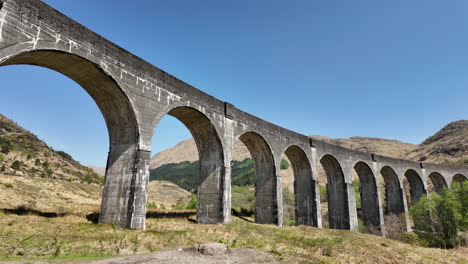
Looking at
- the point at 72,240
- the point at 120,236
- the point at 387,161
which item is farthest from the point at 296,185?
the point at 72,240

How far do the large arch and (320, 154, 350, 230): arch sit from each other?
19498 mm

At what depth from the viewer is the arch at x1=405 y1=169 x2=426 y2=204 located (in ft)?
113

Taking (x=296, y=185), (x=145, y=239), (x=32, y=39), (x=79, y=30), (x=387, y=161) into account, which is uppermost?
(x=79, y=30)

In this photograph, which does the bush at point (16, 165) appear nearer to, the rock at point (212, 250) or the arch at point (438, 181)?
the rock at point (212, 250)

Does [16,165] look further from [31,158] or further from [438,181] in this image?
[438,181]

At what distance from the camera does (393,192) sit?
3234cm

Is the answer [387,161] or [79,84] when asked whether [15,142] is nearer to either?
[79,84]

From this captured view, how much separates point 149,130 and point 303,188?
15683mm

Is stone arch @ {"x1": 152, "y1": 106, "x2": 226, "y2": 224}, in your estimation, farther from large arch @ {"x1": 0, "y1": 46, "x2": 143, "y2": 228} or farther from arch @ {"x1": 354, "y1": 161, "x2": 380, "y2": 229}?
arch @ {"x1": 354, "y1": 161, "x2": 380, "y2": 229}

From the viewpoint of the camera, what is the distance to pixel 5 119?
38.5 m

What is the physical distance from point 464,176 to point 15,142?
61252 mm

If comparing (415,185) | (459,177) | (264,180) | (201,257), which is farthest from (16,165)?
(459,177)

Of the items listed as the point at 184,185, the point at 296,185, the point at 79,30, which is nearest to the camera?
the point at 79,30

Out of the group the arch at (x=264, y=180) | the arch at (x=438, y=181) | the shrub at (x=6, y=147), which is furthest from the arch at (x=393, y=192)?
the shrub at (x=6, y=147)
